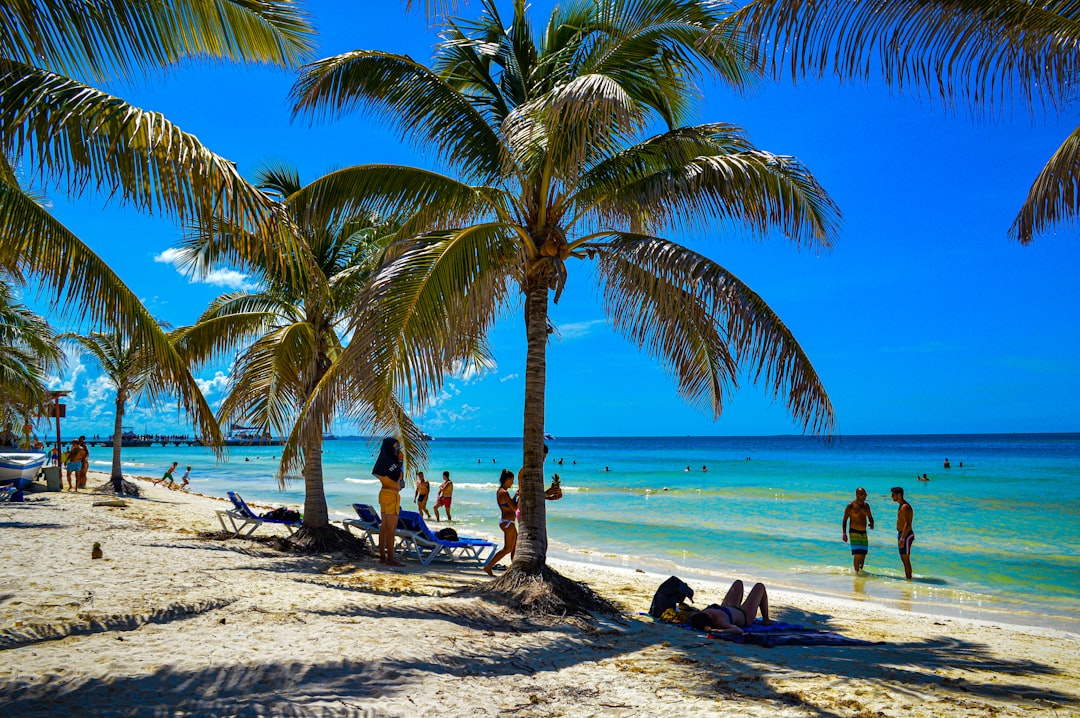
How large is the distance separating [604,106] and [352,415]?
4366 mm

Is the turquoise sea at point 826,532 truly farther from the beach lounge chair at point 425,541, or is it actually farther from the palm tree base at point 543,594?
the palm tree base at point 543,594

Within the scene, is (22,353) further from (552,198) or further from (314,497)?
(552,198)

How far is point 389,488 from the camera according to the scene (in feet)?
30.5

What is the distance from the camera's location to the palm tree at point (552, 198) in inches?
256

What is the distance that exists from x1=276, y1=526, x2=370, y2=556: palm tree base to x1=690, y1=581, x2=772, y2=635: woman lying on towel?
5.61 metres

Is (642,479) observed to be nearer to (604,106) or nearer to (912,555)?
(912,555)

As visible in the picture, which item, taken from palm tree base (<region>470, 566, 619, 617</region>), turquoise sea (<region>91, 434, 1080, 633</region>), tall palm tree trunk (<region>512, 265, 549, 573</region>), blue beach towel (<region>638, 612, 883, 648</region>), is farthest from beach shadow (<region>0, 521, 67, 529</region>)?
blue beach towel (<region>638, 612, 883, 648</region>)

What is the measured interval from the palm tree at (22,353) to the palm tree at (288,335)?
4.24 meters

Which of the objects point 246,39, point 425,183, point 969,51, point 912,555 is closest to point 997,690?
point 969,51

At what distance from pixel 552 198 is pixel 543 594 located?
405 cm

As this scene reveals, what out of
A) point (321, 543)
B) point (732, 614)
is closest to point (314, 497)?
point (321, 543)

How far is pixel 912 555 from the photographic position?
52.5 feet

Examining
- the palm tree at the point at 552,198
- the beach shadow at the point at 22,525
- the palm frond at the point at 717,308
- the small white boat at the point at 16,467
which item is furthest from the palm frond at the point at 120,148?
the small white boat at the point at 16,467

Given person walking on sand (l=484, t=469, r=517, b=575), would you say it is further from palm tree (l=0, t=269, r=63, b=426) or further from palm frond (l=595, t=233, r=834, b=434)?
palm tree (l=0, t=269, r=63, b=426)
